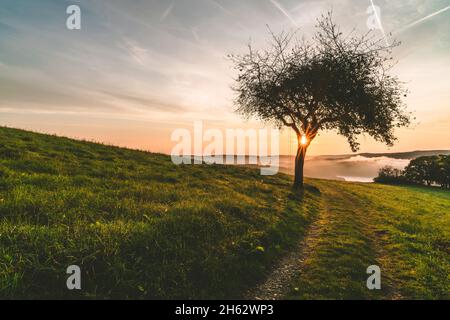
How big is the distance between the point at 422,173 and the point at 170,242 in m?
87.6

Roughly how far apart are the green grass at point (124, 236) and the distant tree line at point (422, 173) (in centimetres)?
7312

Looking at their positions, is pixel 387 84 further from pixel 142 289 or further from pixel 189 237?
pixel 142 289

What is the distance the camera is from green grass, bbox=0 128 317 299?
713 cm

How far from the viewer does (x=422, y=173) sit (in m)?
77.8

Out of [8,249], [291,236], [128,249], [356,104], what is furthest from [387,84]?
[8,249]

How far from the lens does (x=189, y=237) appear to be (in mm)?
9953

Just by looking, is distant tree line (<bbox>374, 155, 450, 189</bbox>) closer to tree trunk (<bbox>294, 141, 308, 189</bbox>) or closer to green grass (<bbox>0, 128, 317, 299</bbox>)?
tree trunk (<bbox>294, 141, 308, 189</bbox>)

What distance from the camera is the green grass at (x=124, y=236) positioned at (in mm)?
7129

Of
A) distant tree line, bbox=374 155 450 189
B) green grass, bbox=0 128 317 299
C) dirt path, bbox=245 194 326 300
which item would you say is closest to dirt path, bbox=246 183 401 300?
dirt path, bbox=245 194 326 300

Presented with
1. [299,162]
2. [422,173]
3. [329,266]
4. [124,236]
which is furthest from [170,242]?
[422,173]

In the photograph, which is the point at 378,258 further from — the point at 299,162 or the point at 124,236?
the point at 299,162

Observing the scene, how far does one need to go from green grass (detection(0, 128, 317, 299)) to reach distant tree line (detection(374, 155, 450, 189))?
73116 mm

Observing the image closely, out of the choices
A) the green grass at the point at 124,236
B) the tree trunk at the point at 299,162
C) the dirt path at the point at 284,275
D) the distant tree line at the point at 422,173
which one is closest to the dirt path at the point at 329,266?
the dirt path at the point at 284,275
